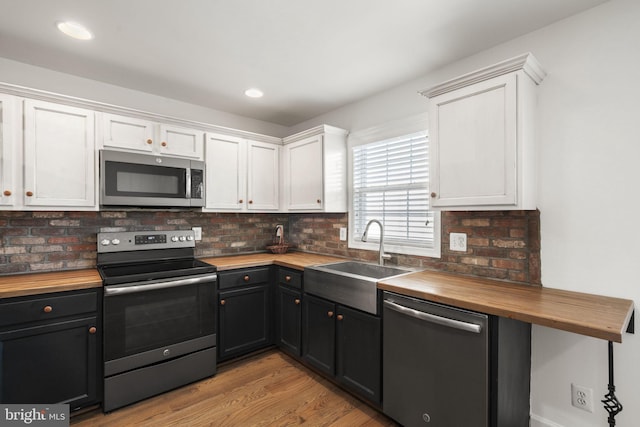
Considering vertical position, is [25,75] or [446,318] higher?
[25,75]

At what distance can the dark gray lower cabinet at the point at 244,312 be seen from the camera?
274cm

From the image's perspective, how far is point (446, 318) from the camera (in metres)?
1.68

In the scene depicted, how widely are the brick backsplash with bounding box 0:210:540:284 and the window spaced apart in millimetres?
116

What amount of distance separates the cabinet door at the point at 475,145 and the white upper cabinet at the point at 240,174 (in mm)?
1877

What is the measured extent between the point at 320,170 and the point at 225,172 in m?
0.94

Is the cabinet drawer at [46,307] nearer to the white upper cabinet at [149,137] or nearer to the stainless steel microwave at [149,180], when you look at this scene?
the stainless steel microwave at [149,180]

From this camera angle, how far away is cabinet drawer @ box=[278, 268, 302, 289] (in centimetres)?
277

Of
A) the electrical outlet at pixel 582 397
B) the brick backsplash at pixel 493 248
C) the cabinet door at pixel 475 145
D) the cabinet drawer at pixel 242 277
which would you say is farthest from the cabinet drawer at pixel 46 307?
the electrical outlet at pixel 582 397

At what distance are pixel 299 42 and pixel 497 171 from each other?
58.7 inches

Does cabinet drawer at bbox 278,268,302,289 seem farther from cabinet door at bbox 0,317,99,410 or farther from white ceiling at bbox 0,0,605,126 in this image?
white ceiling at bbox 0,0,605,126

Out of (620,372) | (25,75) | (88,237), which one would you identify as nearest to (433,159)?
(620,372)

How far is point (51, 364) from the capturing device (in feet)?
6.47

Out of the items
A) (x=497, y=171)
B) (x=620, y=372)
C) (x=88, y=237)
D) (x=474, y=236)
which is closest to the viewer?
(x=620, y=372)

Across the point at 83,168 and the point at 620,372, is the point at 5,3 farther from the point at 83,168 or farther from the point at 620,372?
the point at 620,372
